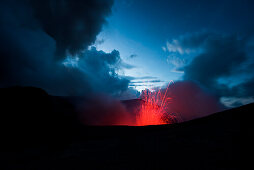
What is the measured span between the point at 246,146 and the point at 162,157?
2006 mm

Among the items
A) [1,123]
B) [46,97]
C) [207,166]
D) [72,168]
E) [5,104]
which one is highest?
[46,97]

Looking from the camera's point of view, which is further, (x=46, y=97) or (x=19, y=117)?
(x=46, y=97)

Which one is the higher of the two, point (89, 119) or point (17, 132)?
point (89, 119)

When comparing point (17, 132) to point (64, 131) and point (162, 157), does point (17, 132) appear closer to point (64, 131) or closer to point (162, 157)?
point (64, 131)

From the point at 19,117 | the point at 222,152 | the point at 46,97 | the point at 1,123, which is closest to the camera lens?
the point at 222,152

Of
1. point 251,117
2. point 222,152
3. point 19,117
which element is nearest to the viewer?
point 222,152

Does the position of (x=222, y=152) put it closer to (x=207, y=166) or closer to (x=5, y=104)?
(x=207, y=166)

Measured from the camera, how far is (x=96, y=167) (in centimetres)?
303

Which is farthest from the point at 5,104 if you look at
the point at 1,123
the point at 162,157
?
the point at 162,157

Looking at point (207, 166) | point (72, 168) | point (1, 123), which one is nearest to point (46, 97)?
point (1, 123)

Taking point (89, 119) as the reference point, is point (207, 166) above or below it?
below

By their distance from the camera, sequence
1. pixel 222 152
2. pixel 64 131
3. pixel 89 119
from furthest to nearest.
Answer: pixel 89 119 → pixel 64 131 → pixel 222 152

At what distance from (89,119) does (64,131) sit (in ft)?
45.2

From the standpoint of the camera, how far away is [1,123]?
31.7ft
